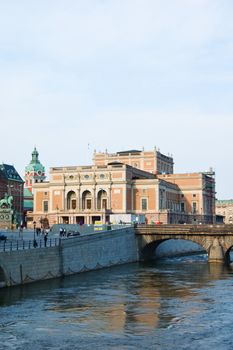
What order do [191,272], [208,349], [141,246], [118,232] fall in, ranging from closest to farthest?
[208,349] → [191,272] → [118,232] → [141,246]

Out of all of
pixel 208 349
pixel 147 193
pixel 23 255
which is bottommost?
pixel 208 349

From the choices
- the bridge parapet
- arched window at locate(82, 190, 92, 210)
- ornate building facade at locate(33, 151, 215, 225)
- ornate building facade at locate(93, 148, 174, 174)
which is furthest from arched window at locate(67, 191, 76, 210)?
the bridge parapet

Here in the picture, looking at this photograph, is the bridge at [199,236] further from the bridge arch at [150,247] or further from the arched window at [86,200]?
the arched window at [86,200]

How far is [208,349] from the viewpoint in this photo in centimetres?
3238

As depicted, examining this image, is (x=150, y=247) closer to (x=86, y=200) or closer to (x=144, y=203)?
(x=144, y=203)

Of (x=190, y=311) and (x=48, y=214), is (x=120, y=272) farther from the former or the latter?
(x=48, y=214)

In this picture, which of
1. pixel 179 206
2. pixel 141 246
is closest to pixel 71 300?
pixel 141 246

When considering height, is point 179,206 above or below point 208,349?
above

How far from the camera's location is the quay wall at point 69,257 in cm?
5665

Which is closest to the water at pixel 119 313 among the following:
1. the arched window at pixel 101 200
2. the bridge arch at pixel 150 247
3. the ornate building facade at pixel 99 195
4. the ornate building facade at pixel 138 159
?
the bridge arch at pixel 150 247

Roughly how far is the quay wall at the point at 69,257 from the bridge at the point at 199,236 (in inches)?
78.4

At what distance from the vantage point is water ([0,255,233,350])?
34438mm

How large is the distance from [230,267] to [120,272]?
1713cm

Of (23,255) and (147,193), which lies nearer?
(23,255)
